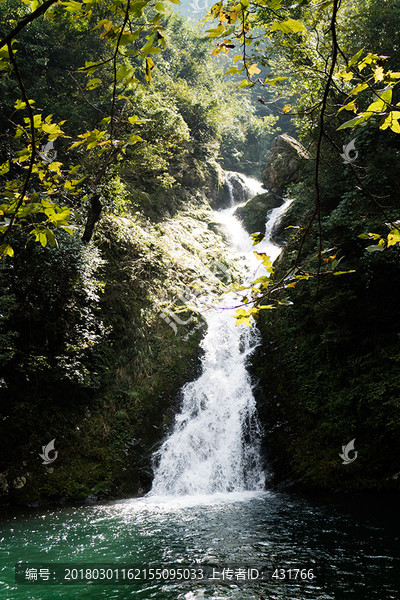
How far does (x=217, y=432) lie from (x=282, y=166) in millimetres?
16541

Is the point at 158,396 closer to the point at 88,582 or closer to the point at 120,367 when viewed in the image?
the point at 120,367

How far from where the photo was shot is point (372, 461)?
21.9 feet

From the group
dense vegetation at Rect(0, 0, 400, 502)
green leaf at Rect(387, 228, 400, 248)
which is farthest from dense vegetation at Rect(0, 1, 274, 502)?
green leaf at Rect(387, 228, 400, 248)

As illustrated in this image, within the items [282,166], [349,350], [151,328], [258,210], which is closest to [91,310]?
[151,328]

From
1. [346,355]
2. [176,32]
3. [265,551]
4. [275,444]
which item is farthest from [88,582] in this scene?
[176,32]

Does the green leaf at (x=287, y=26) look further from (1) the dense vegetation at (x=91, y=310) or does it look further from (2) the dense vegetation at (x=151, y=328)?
(2) the dense vegetation at (x=151, y=328)

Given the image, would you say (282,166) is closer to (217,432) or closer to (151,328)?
(151,328)

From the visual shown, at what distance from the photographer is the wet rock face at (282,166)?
19.4 metres

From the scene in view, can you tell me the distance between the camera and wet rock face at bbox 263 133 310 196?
63.6 feet

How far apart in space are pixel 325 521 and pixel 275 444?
274cm

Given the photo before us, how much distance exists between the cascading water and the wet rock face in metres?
11.4

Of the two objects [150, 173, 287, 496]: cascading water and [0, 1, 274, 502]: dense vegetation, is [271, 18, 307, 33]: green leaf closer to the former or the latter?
[0, 1, 274, 502]: dense vegetation

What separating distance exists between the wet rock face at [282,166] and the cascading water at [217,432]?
11388 mm

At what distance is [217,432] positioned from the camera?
9086 millimetres
